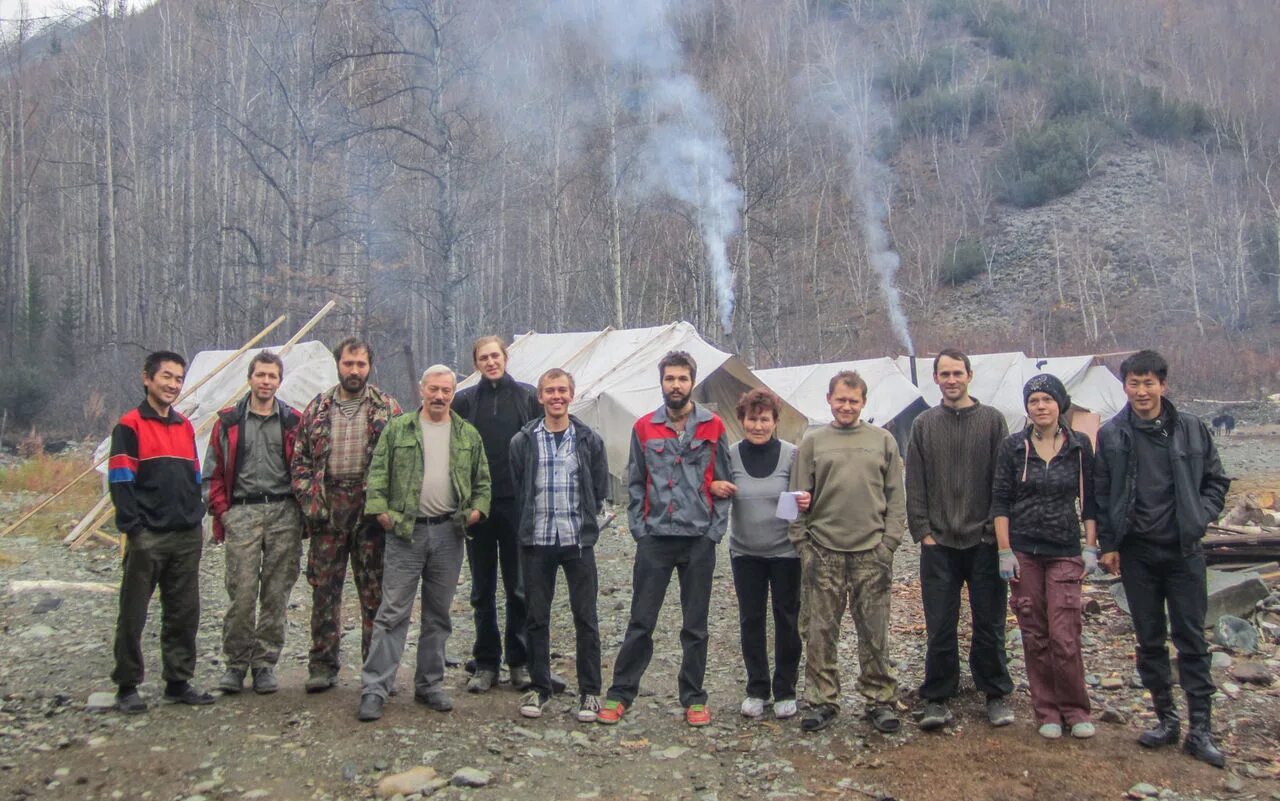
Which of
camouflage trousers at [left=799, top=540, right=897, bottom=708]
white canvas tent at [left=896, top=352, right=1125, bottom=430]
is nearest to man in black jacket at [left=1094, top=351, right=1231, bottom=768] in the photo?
camouflage trousers at [left=799, top=540, right=897, bottom=708]

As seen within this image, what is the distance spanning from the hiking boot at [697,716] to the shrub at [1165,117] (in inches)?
1698

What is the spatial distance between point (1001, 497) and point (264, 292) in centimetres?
1772

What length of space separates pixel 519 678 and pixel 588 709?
1.69ft

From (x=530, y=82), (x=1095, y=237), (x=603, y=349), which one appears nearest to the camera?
(x=603, y=349)

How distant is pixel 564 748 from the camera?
12.9ft

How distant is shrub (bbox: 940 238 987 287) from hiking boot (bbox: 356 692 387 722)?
114ft

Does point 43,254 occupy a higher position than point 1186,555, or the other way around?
point 43,254

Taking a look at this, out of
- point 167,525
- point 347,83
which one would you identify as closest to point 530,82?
point 347,83

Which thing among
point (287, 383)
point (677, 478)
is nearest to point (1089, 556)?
point (677, 478)

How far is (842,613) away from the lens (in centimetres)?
416

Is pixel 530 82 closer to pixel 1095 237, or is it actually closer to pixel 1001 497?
pixel 1095 237

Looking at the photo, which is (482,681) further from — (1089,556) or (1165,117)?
(1165,117)

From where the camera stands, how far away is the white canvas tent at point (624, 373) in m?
12.1

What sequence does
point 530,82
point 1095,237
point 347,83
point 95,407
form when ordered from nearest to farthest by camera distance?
point 347,83 < point 95,407 < point 530,82 < point 1095,237
